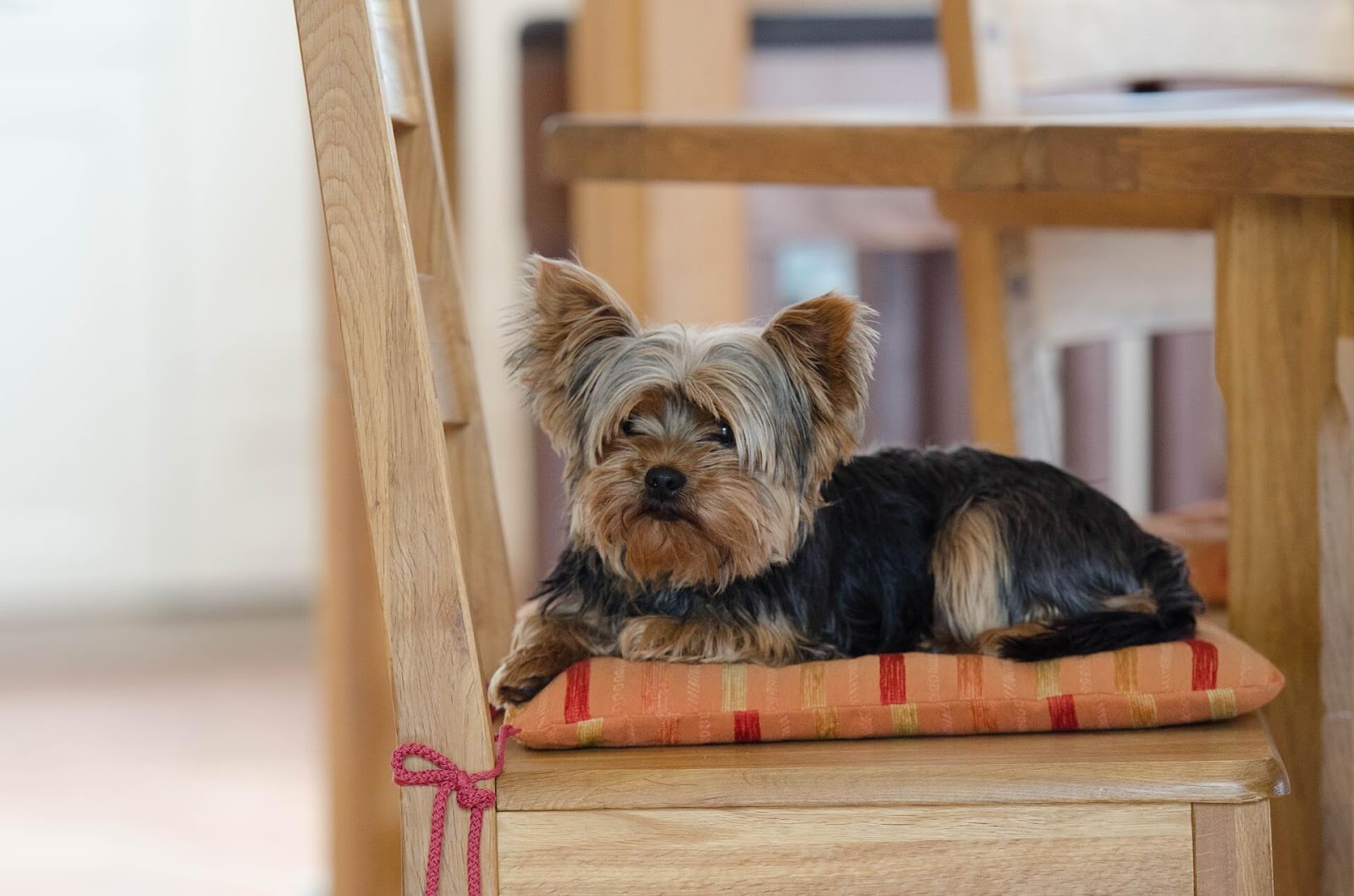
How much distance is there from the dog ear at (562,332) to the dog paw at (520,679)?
0.19 meters

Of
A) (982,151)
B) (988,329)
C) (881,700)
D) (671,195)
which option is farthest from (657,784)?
(671,195)

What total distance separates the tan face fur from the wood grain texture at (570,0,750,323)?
5.71ft

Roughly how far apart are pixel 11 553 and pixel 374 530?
4.07m

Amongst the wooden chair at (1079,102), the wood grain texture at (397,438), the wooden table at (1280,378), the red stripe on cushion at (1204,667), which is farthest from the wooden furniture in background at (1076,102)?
the wood grain texture at (397,438)

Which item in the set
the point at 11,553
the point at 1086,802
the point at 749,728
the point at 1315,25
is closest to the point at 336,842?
the point at 749,728

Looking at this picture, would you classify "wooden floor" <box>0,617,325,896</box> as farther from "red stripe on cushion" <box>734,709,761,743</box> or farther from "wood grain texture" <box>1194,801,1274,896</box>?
"wood grain texture" <box>1194,801,1274,896</box>

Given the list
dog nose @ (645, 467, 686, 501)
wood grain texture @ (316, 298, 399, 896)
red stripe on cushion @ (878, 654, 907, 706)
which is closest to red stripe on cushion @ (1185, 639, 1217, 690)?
red stripe on cushion @ (878, 654, 907, 706)

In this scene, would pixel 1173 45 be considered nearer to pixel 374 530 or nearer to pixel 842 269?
pixel 842 269

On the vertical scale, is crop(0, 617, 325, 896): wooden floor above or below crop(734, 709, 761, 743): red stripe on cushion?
below

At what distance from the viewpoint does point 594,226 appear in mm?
3096

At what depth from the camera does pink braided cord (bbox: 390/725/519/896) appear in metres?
1.12

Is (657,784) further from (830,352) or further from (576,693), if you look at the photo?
(830,352)

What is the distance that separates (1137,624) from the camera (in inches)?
50.1

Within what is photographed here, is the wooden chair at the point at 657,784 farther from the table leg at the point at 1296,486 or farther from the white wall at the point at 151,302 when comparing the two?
the white wall at the point at 151,302
